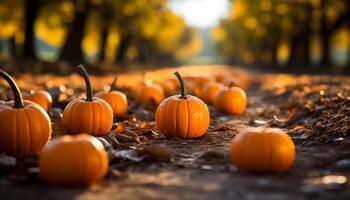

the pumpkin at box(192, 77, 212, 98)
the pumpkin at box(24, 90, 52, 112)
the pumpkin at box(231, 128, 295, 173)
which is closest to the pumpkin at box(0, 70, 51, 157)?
the pumpkin at box(231, 128, 295, 173)

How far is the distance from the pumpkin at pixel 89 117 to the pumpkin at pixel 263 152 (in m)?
1.93

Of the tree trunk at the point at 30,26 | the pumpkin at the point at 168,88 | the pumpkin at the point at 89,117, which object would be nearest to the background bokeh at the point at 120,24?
the tree trunk at the point at 30,26

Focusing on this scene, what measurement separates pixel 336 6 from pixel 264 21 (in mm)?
7607

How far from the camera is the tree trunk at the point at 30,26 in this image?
24031mm

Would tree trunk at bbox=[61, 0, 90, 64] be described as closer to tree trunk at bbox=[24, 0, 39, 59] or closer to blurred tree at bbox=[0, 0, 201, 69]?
blurred tree at bbox=[0, 0, 201, 69]

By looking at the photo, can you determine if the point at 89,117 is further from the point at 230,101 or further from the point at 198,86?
the point at 198,86

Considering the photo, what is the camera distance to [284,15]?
34281 mm

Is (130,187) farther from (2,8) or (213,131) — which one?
(2,8)

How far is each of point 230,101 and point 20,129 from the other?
189 inches

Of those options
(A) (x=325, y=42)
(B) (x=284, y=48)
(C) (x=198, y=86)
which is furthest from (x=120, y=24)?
(B) (x=284, y=48)

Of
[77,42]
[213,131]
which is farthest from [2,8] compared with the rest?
[213,131]

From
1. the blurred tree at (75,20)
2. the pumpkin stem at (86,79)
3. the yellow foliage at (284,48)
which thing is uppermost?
the blurred tree at (75,20)

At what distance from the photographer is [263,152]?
168 inches

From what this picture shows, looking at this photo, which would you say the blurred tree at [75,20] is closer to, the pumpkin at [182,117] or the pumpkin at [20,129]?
the pumpkin at [182,117]
